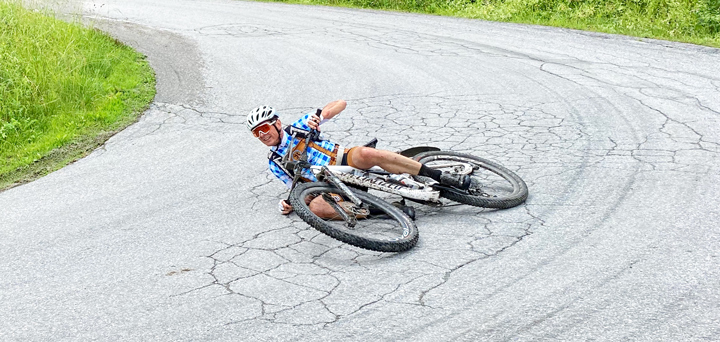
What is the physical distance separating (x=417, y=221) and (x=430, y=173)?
1.49 ft

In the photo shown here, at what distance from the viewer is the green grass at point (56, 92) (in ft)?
32.6

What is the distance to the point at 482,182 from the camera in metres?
7.79

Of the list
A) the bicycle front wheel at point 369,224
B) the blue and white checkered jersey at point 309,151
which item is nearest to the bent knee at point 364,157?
the blue and white checkered jersey at point 309,151

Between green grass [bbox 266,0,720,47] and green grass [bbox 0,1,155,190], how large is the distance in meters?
8.89

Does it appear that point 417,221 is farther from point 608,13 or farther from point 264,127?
point 608,13

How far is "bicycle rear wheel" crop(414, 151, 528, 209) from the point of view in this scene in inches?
271

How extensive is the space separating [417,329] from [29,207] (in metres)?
5.03

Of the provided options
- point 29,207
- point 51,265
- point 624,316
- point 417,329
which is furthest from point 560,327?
point 29,207

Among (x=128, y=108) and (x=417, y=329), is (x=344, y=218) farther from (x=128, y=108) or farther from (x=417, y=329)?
(x=128, y=108)

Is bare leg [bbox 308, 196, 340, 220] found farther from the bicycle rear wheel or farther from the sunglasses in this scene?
the bicycle rear wheel

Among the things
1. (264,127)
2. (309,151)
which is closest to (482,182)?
(309,151)

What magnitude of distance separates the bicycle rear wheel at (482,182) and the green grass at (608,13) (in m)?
8.79

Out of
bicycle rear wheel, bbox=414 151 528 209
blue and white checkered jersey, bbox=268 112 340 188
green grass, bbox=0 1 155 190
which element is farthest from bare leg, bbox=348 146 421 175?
green grass, bbox=0 1 155 190

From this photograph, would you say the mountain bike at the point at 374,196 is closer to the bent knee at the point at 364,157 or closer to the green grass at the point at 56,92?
the bent knee at the point at 364,157
